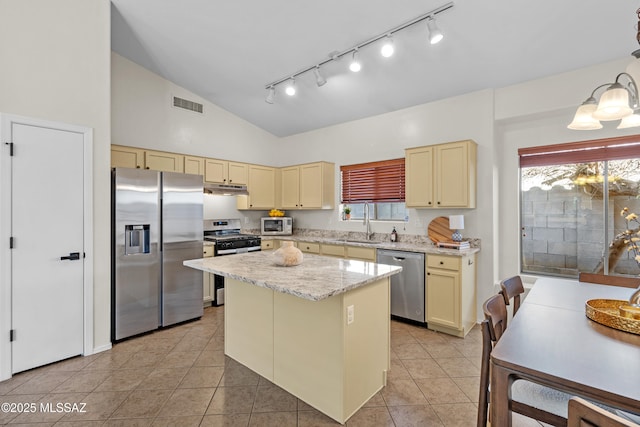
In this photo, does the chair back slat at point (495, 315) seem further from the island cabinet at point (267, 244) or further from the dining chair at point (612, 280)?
the island cabinet at point (267, 244)

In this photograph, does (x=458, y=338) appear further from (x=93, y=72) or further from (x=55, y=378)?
(x=93, y=72)

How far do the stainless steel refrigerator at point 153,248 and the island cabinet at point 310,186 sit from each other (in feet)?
6.26

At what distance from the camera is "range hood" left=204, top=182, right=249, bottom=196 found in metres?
4.66

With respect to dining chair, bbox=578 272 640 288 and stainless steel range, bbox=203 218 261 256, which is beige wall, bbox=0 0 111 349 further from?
dining chair, bbox=578 272 640 288

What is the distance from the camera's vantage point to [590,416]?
723mm

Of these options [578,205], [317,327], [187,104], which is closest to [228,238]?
[187,104]

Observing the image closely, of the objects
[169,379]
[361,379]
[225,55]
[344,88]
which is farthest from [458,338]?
[225,55]

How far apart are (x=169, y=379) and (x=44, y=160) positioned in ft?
7.43

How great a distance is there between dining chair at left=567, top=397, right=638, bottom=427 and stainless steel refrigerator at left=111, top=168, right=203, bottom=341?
3.79 meters

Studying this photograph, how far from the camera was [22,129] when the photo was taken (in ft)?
8.46

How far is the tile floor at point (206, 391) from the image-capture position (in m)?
2.01

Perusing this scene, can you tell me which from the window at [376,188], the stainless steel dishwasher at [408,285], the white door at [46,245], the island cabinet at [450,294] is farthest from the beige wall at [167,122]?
the island cabinet at [450,294]

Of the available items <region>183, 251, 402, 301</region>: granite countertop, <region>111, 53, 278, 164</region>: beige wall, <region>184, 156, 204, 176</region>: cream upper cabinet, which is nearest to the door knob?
<region>183, 251, 402, 301</region>: granite countertop

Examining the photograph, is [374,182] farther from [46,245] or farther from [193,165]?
[46,245]
